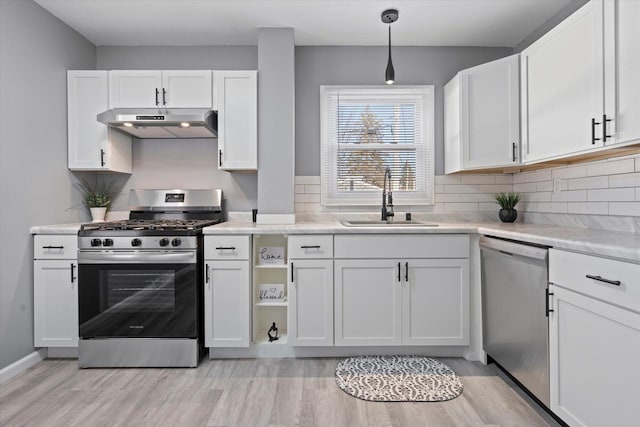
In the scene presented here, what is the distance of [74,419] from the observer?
1870mm

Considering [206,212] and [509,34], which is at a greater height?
[509,34]

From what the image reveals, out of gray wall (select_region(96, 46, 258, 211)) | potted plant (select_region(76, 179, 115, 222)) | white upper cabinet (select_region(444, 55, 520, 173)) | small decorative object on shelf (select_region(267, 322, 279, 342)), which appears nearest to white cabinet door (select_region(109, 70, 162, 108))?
gray wall (select_region(96, 46, 258, 211))

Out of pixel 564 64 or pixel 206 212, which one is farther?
pixel 206 212

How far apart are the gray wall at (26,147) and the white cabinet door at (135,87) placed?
392 mm

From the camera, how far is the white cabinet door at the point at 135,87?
2898mm

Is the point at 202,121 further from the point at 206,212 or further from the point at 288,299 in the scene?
the point at 288,299

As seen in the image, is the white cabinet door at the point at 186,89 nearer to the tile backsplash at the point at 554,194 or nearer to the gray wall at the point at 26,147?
the gray wall at the point at 26,147

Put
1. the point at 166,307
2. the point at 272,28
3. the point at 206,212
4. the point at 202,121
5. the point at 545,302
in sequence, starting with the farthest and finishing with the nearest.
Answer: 1. the point at 206,212
2. the point at 272,28
3. the point at 202,121
4. the point at 166,307
5. the point at 545,302

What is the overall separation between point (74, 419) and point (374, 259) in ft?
6.47

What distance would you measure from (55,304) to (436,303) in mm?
2744

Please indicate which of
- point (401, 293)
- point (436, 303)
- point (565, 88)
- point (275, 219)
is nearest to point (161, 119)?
point (275, 219)

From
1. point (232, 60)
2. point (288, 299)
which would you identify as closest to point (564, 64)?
point (288, 299)

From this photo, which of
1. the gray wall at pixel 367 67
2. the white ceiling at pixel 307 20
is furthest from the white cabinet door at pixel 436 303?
the white ceiling at pixel 307 20

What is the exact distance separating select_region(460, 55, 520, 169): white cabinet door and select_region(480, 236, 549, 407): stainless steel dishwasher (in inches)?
27.7
